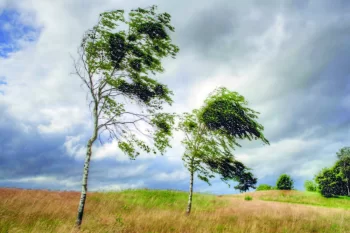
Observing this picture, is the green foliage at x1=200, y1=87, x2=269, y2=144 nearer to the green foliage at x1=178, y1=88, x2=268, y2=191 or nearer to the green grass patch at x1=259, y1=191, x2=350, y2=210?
the green foliage at x1=178, y1=88, x2=268, y2=191

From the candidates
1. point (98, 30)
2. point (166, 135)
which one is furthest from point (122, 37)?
point (166, 135)

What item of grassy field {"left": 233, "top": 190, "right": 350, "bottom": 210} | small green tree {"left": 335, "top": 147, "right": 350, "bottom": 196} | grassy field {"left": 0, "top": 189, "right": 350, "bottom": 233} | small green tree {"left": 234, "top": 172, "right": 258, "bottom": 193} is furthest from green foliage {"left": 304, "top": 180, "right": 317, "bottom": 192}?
small green tree {"left": 234, "top": 172, "right": 258, "bottom": 193}

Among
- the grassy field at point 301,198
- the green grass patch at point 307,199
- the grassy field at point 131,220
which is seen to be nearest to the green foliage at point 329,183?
the grassy field at point 301,198

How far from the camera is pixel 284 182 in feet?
169

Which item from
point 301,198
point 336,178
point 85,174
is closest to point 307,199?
point 301,198

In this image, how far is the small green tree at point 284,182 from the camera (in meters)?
51.2

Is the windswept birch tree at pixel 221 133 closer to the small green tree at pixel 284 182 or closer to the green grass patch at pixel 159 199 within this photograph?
the green grass patch at pixel 159 199

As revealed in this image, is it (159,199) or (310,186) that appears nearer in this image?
(159,199)

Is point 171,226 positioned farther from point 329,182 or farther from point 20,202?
point 329,182

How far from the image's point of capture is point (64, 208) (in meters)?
12.4

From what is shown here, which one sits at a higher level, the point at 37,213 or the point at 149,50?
the point at 149,50

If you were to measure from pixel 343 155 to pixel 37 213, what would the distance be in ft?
202

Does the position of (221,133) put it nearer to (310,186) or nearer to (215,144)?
(215,144)

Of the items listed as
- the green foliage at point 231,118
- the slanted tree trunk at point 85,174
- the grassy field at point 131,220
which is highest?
the green foliage at point 231,118
